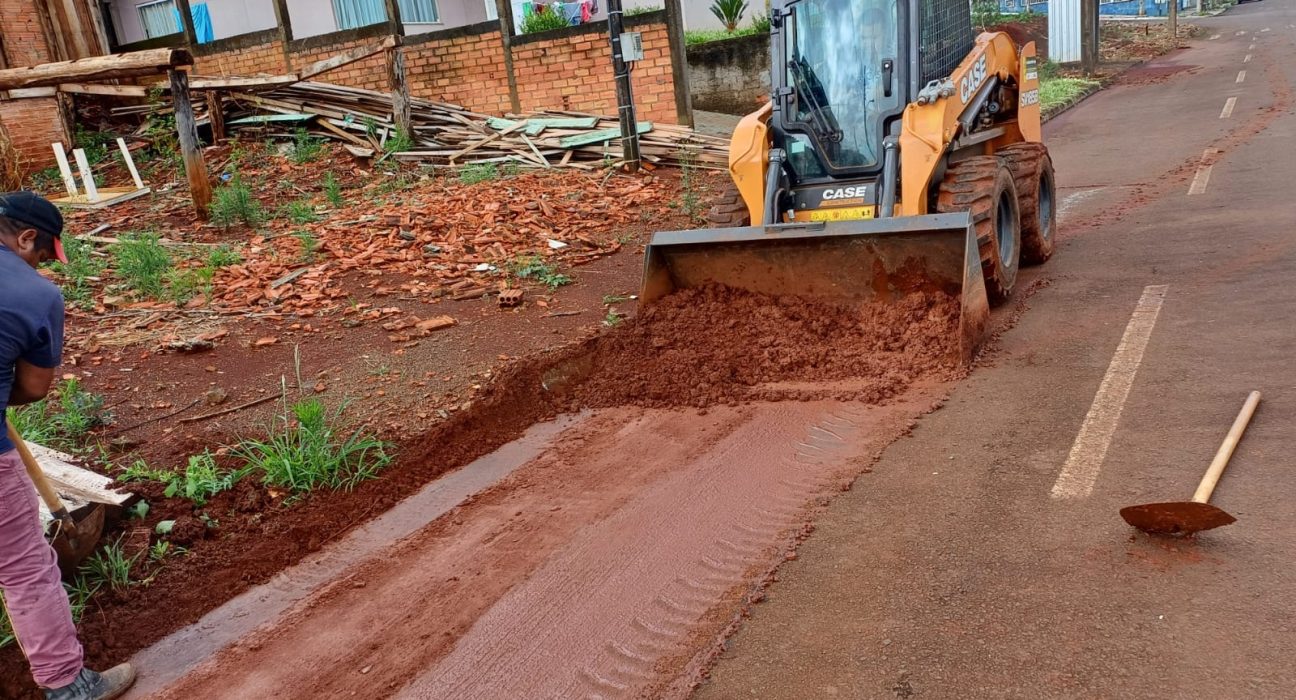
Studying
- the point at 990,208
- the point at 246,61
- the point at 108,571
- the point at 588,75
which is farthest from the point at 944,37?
the point at 246,61

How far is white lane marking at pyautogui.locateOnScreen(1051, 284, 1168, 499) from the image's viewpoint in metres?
4.28

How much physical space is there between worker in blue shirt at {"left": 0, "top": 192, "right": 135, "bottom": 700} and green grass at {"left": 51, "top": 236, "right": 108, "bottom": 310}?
5241mm

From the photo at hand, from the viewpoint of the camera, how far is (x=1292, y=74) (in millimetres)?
20781

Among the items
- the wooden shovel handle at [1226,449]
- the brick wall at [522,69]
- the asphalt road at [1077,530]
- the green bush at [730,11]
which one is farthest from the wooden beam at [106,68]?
the green bush at [730,11]

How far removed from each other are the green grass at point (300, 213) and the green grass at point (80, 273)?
2.07 meters

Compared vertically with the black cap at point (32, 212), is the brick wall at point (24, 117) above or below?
above

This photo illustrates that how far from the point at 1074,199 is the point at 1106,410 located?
7.04 m

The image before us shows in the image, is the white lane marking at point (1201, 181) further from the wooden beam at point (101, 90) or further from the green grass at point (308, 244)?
the wooden beam at point (101, 90)

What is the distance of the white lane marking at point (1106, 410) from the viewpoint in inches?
168

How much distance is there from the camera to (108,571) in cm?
449

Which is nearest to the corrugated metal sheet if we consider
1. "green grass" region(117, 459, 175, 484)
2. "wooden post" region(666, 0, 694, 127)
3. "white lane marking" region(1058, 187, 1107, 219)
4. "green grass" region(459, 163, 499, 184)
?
"wooden post" region(666, 0, 694, 127)

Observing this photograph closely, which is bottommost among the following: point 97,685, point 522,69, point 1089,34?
point 97,685

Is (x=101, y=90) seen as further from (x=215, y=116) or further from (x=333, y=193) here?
(x=333, y=193)

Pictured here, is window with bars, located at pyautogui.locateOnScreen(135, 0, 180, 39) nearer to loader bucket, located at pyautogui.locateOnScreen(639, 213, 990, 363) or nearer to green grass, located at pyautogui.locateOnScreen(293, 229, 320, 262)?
green grass, located at pyautogui.locateOnScreen(293, 229, 320, 262)
